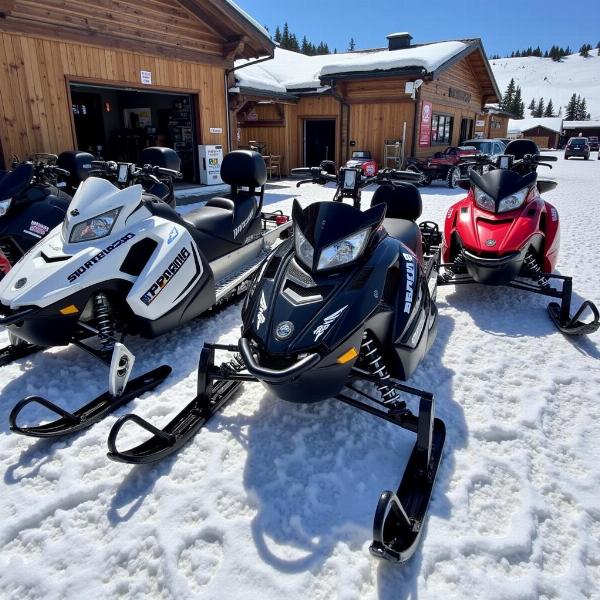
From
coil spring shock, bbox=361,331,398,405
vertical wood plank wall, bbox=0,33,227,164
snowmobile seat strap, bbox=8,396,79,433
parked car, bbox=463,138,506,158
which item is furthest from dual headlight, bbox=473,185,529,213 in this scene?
Result: parked car, bbox=463,138,506,158

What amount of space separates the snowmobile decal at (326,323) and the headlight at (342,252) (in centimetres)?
23

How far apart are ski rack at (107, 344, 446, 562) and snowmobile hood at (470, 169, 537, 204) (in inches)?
88.3

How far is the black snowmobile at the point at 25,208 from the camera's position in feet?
11.6

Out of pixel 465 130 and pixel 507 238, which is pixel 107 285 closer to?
pixel 507 238

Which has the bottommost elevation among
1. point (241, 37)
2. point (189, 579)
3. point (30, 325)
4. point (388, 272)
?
point (189, 579)

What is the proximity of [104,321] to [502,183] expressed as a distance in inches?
122

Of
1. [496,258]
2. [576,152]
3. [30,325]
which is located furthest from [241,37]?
[576,152]

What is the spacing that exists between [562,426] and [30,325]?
8.80 feet

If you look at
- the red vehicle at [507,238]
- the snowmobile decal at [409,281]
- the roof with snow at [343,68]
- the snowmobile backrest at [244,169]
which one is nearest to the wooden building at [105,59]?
the roof with snow at [343,68]

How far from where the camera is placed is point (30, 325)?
2369 mm

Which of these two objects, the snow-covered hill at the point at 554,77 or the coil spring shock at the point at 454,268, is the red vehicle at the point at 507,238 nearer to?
the coil spring shock at the point at 454,268

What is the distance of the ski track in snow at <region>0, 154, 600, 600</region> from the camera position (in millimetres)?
1472

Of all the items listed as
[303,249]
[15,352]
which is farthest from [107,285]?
[303,249]

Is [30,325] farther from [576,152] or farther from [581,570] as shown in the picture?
[576,152]
